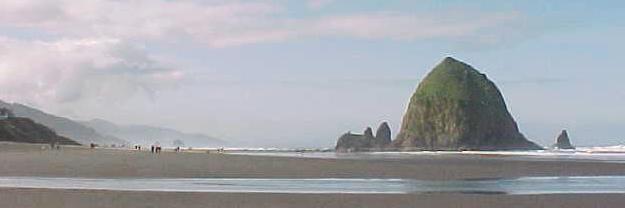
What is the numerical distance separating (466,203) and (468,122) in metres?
126

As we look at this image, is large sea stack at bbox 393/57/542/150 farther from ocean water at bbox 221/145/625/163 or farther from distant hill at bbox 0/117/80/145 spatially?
distant hill at bbox 0/117/80/145

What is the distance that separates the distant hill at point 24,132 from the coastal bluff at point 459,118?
45445mm

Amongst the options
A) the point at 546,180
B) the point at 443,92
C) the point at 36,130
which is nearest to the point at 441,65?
the point at 443,92

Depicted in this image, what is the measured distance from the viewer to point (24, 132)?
12094cm

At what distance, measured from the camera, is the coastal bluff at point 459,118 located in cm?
14200

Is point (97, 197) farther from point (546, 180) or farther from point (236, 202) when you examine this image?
point (546, 180)

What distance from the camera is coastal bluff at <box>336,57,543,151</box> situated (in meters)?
142

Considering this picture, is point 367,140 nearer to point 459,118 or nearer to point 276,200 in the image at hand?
point 459,118

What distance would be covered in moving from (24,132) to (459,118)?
230ft

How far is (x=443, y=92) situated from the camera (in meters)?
153

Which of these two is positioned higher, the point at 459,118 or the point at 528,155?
the point at 459,118

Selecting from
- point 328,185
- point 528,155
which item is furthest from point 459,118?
point 328,185

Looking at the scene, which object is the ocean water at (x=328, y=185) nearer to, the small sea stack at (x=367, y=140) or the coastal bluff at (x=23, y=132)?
the coastal bluff at (x=23, y=132)

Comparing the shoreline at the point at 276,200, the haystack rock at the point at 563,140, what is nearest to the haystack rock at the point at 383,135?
the haystack rock at the point at 563,140
